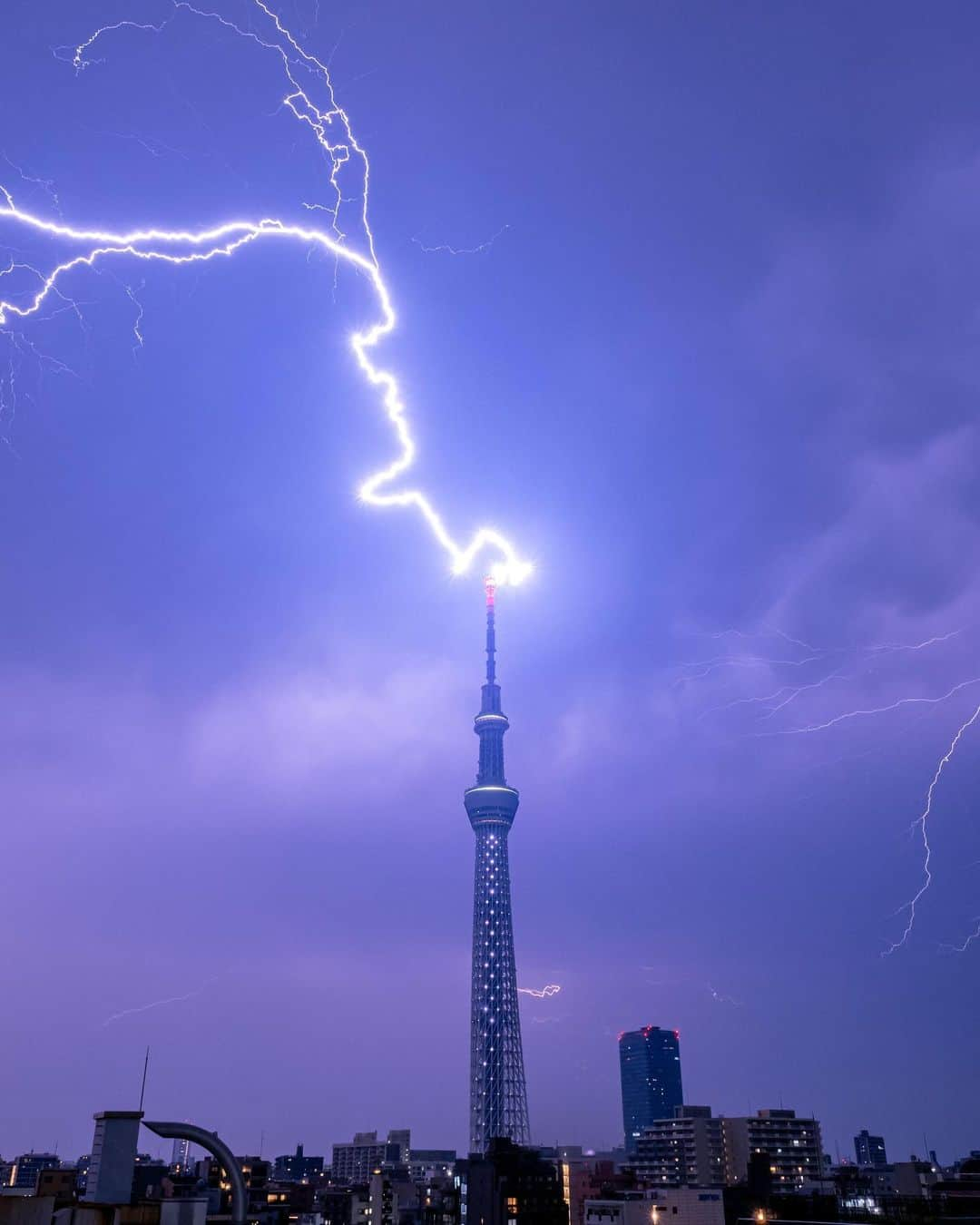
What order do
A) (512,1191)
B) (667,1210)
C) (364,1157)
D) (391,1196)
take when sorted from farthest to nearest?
1. (364,1157)
2. (512,1191)
3. (391,1196)
4. (667,1210)

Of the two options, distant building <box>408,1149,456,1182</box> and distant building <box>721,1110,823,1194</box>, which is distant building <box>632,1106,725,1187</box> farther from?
distant building <box>408,1149,456,1182</box>

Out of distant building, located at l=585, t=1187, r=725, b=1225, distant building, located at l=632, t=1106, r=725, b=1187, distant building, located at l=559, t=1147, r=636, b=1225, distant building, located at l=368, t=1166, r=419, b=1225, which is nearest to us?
distant building, located at l=368, t=1166, r=419, b=1225

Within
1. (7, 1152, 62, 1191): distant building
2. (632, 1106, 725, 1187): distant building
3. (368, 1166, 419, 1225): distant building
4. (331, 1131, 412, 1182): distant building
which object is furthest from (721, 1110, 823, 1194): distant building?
(7, 1152, 62, 1191): distant building

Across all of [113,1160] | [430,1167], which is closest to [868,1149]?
[430,1167]

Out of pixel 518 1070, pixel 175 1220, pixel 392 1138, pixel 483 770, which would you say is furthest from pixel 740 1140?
pixel 175 1220

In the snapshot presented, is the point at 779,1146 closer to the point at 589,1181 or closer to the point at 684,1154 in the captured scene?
the point at 684,1154

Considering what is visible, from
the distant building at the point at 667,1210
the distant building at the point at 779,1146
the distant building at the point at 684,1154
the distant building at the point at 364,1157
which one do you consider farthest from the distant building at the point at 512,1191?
the distant building at the point at 364,1157
